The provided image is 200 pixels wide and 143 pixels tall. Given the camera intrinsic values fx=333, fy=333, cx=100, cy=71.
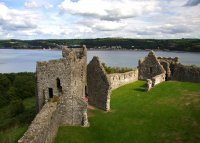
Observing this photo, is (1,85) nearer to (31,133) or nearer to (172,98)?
(172,98)

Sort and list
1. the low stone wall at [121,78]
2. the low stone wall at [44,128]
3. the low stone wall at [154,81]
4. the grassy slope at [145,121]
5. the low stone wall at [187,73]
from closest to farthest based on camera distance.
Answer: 1. the low stone wall at [44,128]
2. the grassy slope at [145,121]
3. the low stone wall at [154,81]
4. the low stone wall at [121,78]
5. the low stone wall at [187,73]

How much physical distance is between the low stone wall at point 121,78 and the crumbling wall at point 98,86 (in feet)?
19.4

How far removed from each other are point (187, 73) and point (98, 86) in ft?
48.4

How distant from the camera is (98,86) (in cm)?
Result: 2847

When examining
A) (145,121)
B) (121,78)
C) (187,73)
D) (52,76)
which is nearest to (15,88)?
(121,78)

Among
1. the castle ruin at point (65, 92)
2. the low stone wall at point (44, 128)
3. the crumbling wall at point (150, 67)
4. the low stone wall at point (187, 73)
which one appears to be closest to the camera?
the low stone wall at point (44, 128)

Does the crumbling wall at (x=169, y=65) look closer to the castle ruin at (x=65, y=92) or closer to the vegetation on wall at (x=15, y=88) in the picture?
the castle ruin at (x=65, y=92)

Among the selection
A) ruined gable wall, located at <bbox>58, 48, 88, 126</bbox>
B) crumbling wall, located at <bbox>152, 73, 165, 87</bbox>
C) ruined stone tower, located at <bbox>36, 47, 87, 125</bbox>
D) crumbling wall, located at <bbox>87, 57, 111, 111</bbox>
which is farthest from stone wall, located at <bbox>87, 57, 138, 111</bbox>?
crumbling wall, located at <bbox>152, 73, 165, 87</bbox>

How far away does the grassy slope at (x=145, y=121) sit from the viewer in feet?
70.3

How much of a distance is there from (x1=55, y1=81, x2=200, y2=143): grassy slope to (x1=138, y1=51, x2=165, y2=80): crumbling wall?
8.82 meters

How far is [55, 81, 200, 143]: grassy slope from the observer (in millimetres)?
21422

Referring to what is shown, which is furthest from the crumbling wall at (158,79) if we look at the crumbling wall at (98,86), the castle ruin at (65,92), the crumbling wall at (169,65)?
the castle ruin at (65,92)

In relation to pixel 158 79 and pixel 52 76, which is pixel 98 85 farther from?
pixel 158 79

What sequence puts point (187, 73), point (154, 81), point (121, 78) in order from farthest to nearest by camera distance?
point (187, 73) < point (121, 78) < point (154, 81)
